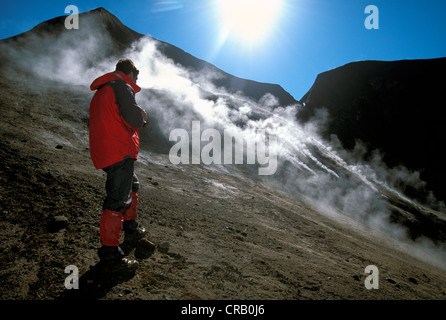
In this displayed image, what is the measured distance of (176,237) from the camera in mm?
3533

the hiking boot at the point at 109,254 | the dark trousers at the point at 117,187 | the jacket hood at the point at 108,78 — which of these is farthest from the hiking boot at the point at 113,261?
the jacket hood at the point at 108,78

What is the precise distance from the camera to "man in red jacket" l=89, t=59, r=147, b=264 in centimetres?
239

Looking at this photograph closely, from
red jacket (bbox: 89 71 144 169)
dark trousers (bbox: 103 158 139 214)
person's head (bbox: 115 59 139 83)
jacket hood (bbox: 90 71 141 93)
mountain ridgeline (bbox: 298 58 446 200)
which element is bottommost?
dark trousers (bbox: 103 158 139 214)

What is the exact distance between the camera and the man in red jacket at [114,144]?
2.39m

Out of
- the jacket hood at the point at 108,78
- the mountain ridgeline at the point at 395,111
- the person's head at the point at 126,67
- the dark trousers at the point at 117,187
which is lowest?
the dark trousers at the point at 117,187

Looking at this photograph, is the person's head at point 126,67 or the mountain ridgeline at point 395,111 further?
the mountain ridgeline at point 395,111

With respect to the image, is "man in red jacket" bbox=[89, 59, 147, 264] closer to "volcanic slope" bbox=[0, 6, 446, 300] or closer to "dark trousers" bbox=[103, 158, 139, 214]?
"dark trousers" bbox=[103, 158, 139, 214]

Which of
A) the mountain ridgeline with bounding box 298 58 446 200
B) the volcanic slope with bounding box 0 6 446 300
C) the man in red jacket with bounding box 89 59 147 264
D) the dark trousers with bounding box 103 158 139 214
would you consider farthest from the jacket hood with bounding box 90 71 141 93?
the mountain ridgeline with bounding box 298 58 446 200

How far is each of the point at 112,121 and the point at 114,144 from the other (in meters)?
0.24

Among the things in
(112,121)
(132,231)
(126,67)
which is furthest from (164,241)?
(126,67)

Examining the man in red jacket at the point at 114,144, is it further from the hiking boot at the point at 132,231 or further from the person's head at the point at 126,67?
the hiking boot at the point at 132,231

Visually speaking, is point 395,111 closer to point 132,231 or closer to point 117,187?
point 132,231
